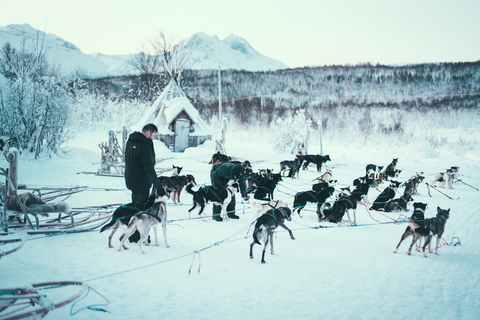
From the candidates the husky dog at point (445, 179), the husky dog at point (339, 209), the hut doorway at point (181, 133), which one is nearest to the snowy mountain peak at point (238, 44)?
the hut doorway at point (181, 133)

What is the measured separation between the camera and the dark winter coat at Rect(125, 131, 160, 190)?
4.30 m

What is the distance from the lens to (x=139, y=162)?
14.4ft

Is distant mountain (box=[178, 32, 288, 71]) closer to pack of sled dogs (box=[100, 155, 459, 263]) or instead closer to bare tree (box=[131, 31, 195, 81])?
bare tree (box=[131, 31, 195, 81])

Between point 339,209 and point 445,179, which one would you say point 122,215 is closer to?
point 339,209

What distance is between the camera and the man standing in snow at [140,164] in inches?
170

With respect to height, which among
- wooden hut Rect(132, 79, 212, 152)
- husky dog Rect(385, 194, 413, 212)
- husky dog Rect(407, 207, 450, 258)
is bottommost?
husky dog Rect(385, 194, 413, 212)

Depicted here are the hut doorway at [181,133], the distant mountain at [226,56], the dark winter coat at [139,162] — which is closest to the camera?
the dark winter coat at [139,162]

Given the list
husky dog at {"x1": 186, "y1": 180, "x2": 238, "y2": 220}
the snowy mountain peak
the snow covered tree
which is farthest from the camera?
the snowy mountain peak

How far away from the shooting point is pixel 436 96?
46438 millimetres

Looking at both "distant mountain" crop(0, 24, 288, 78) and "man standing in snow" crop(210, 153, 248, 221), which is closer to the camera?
"man standing in snow" crop(210, 153, 248, 221)

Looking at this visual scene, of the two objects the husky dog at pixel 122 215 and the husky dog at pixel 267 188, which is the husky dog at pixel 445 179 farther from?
the husky dog at pixel 122 215

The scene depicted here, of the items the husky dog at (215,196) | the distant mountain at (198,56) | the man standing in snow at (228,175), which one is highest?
the distant mountain at (198,56)

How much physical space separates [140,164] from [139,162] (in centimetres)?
4

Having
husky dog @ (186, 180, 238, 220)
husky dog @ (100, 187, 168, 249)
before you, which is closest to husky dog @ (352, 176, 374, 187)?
husky dog @ (186, 180, 238, 220)
